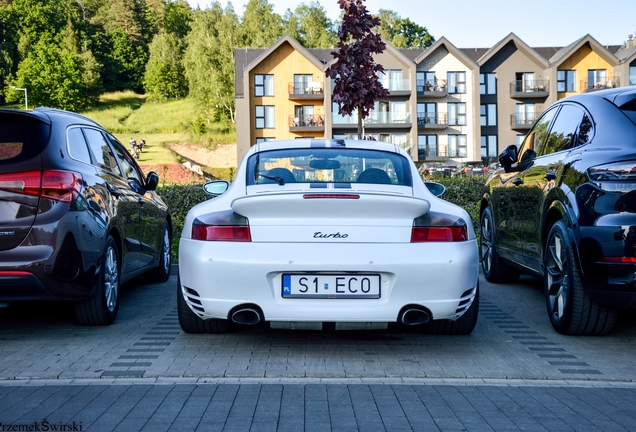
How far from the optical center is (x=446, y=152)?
62.5 metres

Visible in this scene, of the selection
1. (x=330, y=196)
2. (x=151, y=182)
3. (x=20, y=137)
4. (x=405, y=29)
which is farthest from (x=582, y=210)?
(x=405, y=29)

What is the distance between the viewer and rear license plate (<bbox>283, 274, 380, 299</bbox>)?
4652 mm

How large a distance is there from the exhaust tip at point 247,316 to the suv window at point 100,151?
2350 millimetres

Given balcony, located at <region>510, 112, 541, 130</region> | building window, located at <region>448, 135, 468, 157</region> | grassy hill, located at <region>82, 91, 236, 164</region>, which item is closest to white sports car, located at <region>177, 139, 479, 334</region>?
grassy hill, located at <region>82, 91, 236, 164</region>

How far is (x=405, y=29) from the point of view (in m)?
99.8

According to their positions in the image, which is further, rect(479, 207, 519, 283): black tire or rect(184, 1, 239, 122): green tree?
rect(184, 1, 239, 122): green tree

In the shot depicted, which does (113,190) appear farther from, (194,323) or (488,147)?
(488,147)

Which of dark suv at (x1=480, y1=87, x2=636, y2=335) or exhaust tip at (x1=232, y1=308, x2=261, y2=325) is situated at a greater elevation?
dark suv at (x1=480, y1=87, x2=636, y2=335)

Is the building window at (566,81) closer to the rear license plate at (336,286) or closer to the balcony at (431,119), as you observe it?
the balcony at (431,119)

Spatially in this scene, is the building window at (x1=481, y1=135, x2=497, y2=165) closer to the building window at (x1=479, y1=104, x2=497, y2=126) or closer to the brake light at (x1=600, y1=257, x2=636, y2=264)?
the building window at (x1=479, y1=104, x2=497, y2=126)

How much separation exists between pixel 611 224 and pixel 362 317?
5.75ft

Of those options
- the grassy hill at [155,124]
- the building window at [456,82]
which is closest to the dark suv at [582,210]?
the grassy hill at [155,124]

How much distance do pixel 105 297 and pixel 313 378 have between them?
90.5 inches

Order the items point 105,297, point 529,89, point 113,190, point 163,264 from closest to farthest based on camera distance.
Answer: point 105,297 < point 113,190 < point 163,264 < point 529,89
